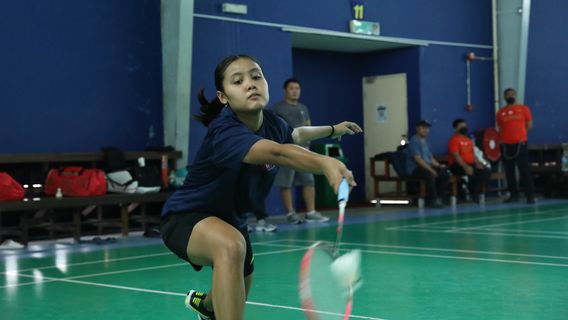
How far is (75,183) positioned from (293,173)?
314 centimetres

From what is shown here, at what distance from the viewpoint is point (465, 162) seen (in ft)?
53.0

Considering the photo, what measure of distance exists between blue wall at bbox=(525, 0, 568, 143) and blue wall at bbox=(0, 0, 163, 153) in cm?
903

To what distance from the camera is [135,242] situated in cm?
1080

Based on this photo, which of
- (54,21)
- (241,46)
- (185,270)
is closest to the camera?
(185,270)

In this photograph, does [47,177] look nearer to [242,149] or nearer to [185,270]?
[185,270]

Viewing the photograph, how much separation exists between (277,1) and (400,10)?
3.05 meters

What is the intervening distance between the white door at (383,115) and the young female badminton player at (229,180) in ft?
42.9

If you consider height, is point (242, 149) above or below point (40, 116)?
below

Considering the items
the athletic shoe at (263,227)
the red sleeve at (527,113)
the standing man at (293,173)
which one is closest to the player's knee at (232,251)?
the standing man at (293,173)

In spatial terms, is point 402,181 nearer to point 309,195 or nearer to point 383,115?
point 383,115

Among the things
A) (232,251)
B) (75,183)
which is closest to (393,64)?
(75,183)

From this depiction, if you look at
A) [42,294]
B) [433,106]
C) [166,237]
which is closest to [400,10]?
[433,106]

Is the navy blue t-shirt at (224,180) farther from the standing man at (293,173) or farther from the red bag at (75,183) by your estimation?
the standing man at (293,173)

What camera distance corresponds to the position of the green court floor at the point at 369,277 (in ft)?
18.9
